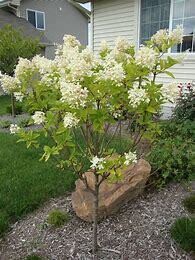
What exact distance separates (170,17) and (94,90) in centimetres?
584

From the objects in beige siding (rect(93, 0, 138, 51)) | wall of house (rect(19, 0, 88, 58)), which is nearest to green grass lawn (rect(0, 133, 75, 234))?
beige siding (rect(93, 0, 138, 51))

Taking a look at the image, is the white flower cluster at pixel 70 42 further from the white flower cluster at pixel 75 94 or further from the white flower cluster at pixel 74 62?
the white flower cluster at pixel 75 94

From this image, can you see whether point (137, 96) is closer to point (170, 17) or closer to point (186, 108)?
point (186, 108)

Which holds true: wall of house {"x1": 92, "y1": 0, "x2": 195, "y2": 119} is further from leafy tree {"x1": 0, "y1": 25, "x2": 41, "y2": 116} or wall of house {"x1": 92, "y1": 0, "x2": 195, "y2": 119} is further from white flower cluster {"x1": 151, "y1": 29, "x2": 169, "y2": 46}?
white flower cluster {"x1": 151, "y1": 29, "x2": 169, "y2": 46}

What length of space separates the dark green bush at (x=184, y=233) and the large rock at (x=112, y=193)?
598 mm

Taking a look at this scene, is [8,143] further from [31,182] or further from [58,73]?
[58,73]

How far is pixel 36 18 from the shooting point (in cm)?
2203

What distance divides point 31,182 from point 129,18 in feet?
18.8

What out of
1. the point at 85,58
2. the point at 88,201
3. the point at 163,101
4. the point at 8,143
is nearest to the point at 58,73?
the point at 85,58

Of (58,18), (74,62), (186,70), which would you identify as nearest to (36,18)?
(58,18)

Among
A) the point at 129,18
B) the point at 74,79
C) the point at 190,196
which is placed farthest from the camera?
the point at 129,18

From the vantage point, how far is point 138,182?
3.28m

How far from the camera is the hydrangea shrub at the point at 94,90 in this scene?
1841 millimetres

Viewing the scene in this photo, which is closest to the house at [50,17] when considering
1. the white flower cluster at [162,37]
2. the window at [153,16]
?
the window at [153,16]
